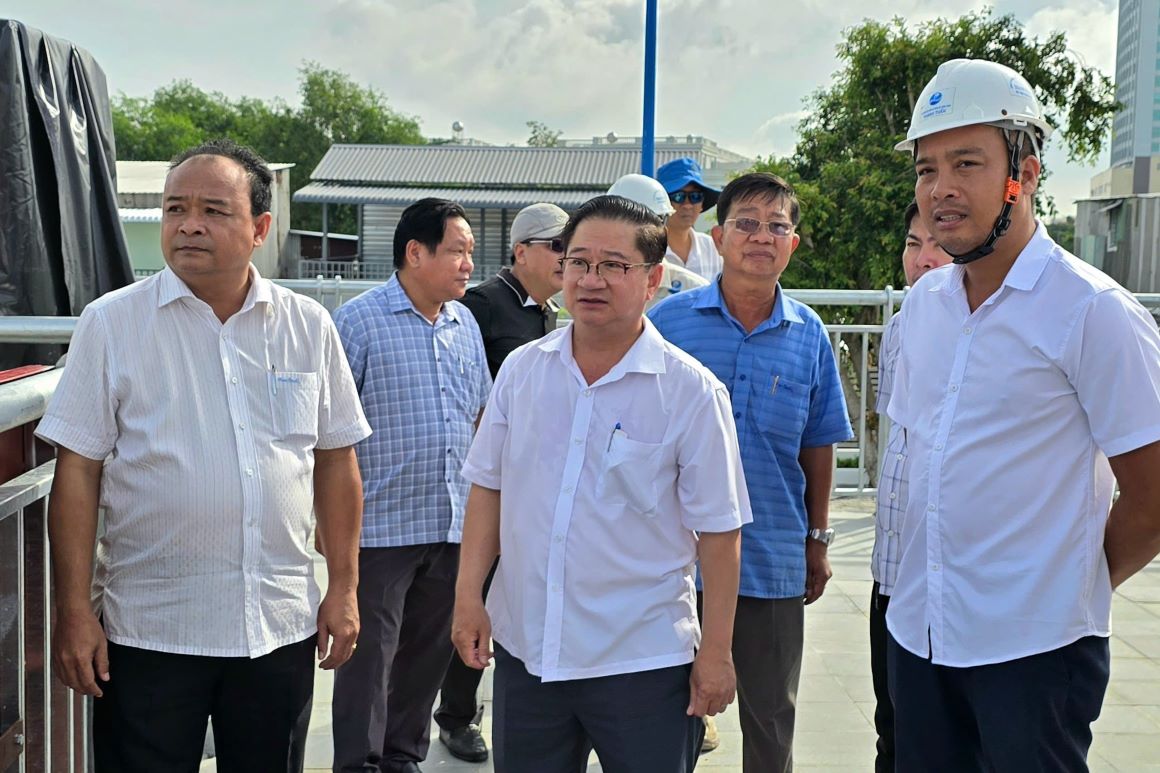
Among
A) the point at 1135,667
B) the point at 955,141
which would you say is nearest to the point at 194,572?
the point at 955,141

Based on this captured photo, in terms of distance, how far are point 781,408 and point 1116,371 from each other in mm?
1190

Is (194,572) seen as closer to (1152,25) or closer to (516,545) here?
(516,545)

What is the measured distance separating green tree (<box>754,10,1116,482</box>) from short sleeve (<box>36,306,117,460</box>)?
11.7 metres

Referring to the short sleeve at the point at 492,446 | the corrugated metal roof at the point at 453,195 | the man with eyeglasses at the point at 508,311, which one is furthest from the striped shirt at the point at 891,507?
the corrugated metal roof at the point at 453,195

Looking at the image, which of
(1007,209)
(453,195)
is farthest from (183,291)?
(453,195)

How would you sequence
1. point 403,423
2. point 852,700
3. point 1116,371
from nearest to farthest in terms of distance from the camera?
point 1116,371 < point 403,423 < point 852,700

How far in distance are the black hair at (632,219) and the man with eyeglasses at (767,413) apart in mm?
750

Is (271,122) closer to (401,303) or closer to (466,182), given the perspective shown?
(466,182)

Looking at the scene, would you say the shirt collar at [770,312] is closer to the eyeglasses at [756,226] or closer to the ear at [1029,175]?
the eyeglasses at [756,226]

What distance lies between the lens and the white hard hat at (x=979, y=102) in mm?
2359

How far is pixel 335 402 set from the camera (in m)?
2.88

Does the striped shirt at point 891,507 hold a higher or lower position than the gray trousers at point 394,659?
higher

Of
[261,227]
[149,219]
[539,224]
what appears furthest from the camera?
[149,219]

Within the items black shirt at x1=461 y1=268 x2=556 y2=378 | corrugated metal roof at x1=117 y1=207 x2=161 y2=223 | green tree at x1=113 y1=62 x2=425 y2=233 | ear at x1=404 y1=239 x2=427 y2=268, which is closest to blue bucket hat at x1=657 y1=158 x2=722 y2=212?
black shirt at x1=461 y1=268 x2=556 y2=378
